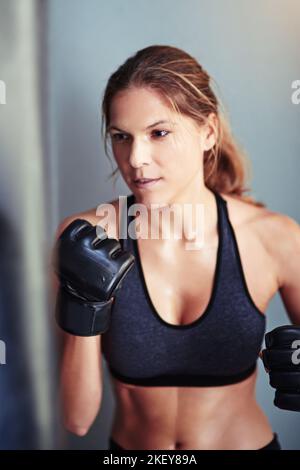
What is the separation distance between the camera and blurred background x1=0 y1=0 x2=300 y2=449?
35.0 inches

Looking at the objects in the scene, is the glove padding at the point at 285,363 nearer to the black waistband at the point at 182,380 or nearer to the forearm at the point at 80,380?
the black waistband at the point at 182,380

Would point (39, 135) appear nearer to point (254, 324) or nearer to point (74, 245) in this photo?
point (74, 245)

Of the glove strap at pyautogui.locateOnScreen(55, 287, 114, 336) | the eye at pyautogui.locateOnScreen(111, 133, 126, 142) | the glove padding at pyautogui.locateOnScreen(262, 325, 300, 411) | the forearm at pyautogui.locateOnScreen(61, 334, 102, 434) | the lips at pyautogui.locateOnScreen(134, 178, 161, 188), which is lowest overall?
the forearm at pyautogui.locateOnScreen(61, 334, 102, 434)

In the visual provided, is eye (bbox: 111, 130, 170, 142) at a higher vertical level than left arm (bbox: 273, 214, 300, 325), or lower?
higher

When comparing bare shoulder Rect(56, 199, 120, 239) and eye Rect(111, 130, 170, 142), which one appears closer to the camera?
eye Rect(111, 130, 170, 142)

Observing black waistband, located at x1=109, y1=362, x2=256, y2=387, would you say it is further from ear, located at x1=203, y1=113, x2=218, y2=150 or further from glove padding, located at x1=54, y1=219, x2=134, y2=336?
ear, located at x1=203, y1=113, x2=218, y2=150

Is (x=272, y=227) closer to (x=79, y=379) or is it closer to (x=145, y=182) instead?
(x=145, y=182)

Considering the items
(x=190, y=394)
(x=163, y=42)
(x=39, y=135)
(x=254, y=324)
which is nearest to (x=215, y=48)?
(x=163, y=42)

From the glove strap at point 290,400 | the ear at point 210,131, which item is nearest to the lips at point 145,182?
the ear at point 210,131

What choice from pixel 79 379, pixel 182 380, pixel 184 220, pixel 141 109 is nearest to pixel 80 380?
pixel 79 379

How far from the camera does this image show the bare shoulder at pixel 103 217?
2.89 ft

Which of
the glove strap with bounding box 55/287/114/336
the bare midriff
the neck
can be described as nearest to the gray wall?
the neck

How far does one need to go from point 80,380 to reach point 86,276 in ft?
0.73

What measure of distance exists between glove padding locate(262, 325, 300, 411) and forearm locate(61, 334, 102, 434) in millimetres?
260
